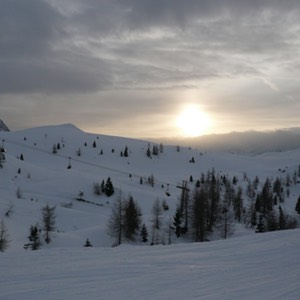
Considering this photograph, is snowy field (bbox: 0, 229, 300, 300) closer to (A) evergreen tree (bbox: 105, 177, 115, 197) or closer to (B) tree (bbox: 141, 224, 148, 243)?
(B) tree (bbox: 141, 224, 148, 243)

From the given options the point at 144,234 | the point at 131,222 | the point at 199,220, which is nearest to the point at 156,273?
the point at 144,234

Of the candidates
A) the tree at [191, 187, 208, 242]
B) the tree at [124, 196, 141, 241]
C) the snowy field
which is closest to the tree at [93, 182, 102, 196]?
the tree at [124, 196, 141, 241]

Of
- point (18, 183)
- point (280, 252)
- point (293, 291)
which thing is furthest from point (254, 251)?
point (18, 183)

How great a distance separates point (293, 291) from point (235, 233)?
48.2m

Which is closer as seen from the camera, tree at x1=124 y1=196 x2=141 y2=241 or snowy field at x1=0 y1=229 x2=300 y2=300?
snowy field at x1=0 y1=229 x2=300 y2=300

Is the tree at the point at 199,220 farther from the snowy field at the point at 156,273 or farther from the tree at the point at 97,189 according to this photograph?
the tree at the point at 97,189

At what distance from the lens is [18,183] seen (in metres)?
93.9

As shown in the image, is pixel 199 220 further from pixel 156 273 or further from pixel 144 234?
pixel 156 273

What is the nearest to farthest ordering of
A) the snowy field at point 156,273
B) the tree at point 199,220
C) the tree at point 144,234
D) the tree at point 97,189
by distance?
the snowy field at point 156,273
the tree at point 144,234
the tree at point 199,220
the tree at point 97,189

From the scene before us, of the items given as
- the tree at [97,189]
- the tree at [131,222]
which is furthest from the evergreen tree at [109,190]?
the tree at [131,222]

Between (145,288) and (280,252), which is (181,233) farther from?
(145,288)

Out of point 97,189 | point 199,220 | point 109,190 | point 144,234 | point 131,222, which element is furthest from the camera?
point 97,189

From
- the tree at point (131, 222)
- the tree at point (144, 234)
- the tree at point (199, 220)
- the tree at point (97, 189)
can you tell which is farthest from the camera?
the tree at point (97, 189)

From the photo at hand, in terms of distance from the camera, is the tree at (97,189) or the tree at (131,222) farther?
the tree at (97,189)
